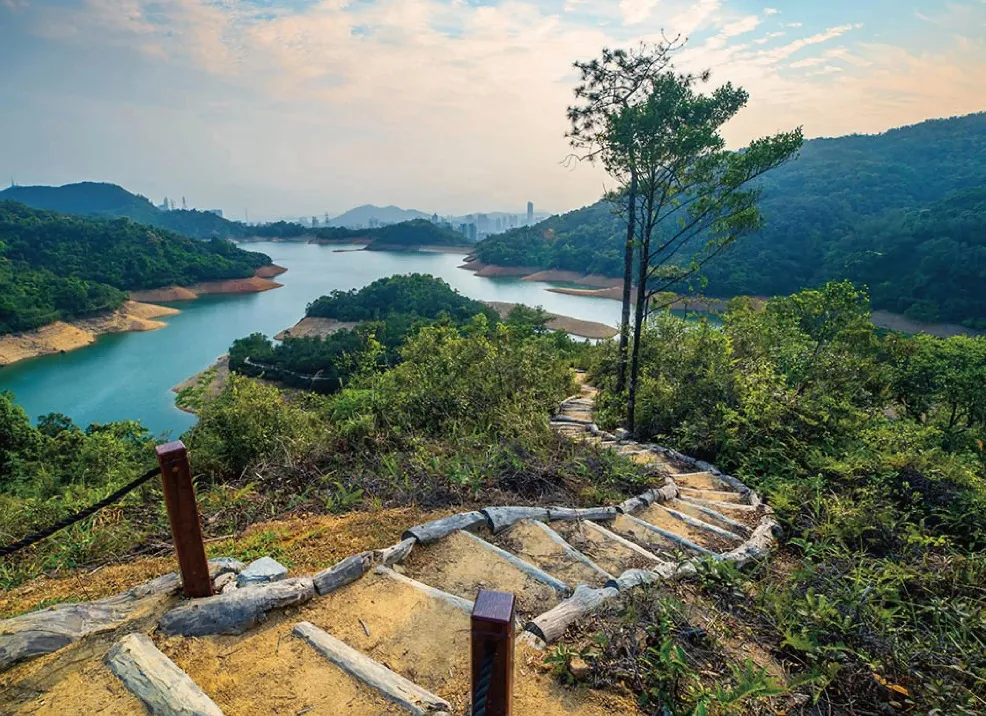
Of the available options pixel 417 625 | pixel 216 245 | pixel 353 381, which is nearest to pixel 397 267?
pixel 216 245

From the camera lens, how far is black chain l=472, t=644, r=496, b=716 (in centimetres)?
110

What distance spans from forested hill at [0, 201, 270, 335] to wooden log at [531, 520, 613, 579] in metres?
35.0

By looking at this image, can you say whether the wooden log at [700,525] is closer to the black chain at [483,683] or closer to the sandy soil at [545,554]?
the sandy soil at [545,554]

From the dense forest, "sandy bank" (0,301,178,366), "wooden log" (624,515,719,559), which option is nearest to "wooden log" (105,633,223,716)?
"wooden log" (624,515,719,559)

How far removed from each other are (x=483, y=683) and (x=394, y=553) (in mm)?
1675

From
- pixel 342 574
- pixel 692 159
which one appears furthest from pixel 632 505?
pixel 692 159

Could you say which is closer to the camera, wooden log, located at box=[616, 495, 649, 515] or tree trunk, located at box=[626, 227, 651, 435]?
wooden log, located at box=[616, 495, 649, 515]

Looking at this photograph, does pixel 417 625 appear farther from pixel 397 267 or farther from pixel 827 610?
pixel 397 267

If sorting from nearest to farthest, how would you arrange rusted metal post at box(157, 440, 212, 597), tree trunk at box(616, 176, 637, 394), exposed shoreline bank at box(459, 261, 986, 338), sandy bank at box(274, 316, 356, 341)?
1. rusted metal post at box(157, 440, 212, 597)
2. tree trunk at box(616, 176, 637, 394)
3. exposed shoreline bank at box(459, 261, 986, 338)
4. sandy bank at box(274, 316, 356, 341)

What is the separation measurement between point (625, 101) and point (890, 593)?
18.7 ft

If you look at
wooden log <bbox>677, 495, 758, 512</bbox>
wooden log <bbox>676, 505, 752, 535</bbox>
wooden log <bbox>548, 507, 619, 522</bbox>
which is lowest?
wooden log <bbox>677, 495, 758, 512</bbox>

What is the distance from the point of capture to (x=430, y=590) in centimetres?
244

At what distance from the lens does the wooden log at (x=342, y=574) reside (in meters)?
2.39

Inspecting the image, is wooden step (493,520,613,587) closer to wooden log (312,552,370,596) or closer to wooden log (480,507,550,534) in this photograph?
wooden log (480,507,550,534)
